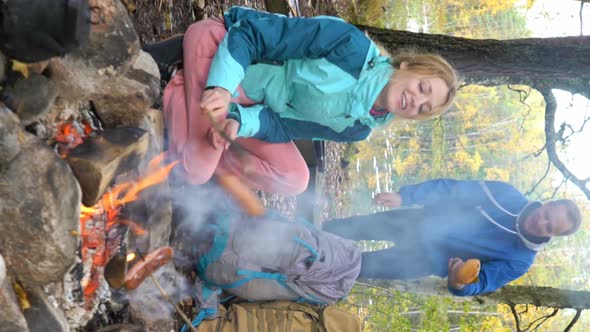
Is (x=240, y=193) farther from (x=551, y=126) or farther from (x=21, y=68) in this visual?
(x=551, y=126)

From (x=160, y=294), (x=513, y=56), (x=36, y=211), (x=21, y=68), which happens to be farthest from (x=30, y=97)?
(x=513, y=56)

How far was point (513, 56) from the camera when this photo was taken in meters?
3.92

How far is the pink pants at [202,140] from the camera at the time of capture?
247 cm

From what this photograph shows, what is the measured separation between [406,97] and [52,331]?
72.7 inches

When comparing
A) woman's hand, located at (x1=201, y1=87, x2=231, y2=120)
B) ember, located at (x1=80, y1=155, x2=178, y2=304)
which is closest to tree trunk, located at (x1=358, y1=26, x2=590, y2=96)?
woman's hand, located at (x1=201, y1=87, x2=231, y2=120)

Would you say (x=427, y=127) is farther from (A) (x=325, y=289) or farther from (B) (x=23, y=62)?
(B) (x=23, y=62)

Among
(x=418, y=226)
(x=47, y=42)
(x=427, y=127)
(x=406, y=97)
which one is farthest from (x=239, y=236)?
(x=427, y=127)

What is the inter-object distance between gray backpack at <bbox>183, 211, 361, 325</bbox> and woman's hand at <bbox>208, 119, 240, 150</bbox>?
1.93 ft

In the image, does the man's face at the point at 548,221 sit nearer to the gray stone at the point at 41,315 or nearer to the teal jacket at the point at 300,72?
the teal jacket at the point at 300,72

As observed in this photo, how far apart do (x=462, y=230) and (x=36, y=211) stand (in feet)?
10.4

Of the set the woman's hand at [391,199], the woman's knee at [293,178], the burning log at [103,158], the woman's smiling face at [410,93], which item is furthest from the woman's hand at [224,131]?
the woman's hand at [391,199]

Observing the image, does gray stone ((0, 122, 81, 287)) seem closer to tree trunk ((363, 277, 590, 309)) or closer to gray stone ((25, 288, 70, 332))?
gray stone ((25, 288, 70, 332))

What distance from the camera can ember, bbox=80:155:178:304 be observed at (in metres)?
1.98

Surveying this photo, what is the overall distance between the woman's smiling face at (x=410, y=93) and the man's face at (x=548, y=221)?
59.6 inches
